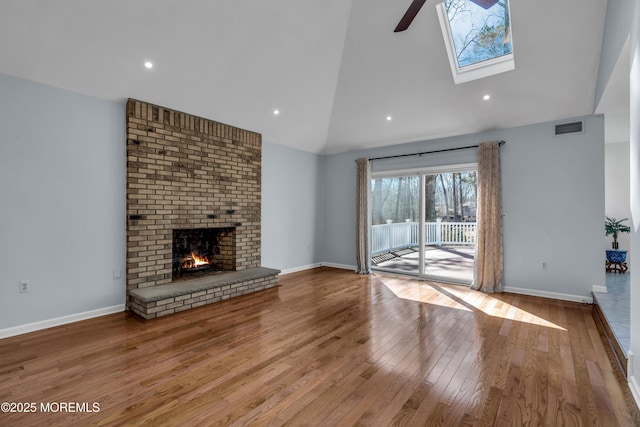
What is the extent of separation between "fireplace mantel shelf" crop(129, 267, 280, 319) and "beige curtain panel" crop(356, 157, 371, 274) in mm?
1950

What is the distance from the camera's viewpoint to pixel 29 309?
3066 millimetres

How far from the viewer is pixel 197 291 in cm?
389

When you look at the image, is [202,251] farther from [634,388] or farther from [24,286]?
[634,388]

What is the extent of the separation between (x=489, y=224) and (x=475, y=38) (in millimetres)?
2703

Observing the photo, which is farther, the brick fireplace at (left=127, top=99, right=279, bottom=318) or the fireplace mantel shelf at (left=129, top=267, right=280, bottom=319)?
the brick fireplace at (left=127, top=99, right=279, bottom=318)

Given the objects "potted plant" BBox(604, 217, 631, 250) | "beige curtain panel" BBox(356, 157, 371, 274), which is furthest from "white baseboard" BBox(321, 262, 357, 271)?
"potted plant" BBox(604, 217, 631, 250)

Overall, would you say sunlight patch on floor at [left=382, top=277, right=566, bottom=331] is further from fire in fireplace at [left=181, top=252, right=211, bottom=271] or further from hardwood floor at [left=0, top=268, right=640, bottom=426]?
fire in fireplace at [left=181, top=252, right=211, bottom=271]

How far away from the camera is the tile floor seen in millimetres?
2677

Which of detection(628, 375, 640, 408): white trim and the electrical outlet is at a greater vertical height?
the electrical outlet

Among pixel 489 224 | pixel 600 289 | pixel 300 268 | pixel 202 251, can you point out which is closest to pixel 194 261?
pixel 202 251

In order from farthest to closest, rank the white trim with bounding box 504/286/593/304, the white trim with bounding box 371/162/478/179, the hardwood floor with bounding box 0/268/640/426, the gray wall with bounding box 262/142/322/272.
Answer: the gray wall with bounding box 262/142/322/272, the white trim with bounding box 371/162/478/179, the white trim with bounding box 504/286/593/304, the hardwood floor with bounding box 0/268/640/426

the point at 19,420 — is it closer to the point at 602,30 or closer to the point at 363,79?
the point at 363,79

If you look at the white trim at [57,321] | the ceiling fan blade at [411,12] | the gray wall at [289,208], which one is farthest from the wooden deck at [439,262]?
the white trim at [57,321]

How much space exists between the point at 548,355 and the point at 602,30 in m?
3.47
